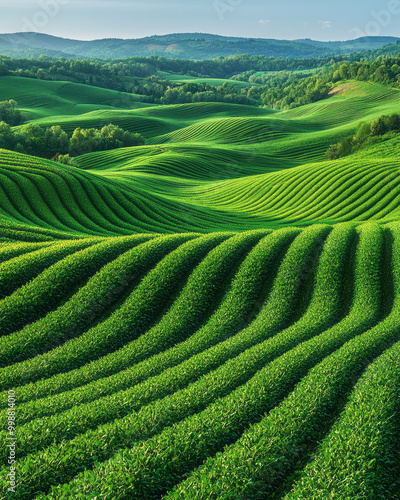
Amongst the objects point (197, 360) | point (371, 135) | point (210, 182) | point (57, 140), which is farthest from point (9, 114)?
point (197, 360)

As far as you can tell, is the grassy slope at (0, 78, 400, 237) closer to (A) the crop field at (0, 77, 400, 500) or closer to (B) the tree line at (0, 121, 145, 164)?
(A) the crop field at (0, 77, 400, 500)

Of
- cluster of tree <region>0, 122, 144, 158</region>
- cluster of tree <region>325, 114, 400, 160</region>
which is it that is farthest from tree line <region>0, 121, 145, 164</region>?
cluster of tree <region>325, 114, 400, 160</region>

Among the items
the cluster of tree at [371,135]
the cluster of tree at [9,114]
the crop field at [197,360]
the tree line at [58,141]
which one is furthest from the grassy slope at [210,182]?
the cluster of tree at [9,114]

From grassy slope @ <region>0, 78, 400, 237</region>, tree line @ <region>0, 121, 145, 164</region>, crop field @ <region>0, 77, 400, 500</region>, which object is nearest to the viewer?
crop field @ <region>0, 77, 400, 500</region>

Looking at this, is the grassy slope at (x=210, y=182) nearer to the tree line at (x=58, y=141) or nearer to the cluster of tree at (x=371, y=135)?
the cluster of tree at (x=371, y=135)

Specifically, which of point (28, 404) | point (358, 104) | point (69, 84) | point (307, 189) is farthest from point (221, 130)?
point (28, 404)
